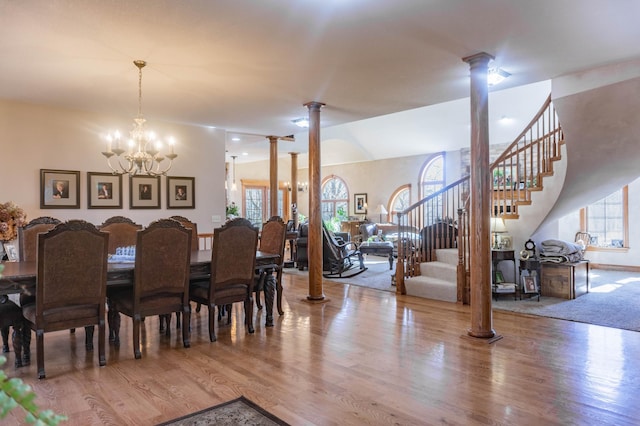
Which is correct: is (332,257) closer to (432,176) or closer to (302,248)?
(302,248)

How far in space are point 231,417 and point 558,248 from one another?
5203 millimetres

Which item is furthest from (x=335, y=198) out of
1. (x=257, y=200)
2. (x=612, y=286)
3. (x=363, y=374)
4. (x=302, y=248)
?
(x=363, y=374)

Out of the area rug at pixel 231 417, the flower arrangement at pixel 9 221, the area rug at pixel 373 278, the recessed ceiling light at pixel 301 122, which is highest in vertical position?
the recessed ceiling light at pixel 301 122

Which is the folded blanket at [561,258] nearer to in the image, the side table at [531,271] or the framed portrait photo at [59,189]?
the side table at [531,271]

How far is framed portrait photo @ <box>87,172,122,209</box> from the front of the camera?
603 centimetres

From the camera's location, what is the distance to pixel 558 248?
5.94 meters

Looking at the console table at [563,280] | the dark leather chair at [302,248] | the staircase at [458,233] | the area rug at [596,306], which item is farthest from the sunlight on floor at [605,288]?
the dark leather chair at [302,248]

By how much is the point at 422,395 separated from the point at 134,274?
239 cm

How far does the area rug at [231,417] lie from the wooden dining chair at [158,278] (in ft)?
4.09

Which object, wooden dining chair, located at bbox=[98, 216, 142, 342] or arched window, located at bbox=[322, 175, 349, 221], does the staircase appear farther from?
arched window, located at bbox=[322, 175, 349, 221]

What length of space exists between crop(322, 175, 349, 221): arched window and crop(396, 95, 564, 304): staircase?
804 centimetres

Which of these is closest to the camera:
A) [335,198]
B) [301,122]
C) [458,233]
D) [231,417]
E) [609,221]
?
[231,417]

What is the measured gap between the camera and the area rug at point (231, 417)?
2410 mm

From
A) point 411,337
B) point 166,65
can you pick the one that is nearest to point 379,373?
point 411,337
